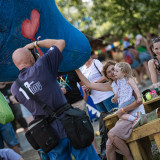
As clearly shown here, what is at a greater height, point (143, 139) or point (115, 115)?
point (115, 115)

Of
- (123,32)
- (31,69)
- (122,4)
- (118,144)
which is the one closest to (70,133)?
(31,69)

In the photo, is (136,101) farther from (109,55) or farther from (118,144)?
(109,55)

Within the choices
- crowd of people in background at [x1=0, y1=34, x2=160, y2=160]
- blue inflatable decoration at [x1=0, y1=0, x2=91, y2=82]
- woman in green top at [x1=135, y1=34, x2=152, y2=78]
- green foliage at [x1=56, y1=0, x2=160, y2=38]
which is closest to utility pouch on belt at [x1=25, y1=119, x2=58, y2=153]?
crowd of people in background at [x1=0, y1=34, x2=160, y2=160]

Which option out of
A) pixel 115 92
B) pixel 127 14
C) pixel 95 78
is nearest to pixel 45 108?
pixel 115 92

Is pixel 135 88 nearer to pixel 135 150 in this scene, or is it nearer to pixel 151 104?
pixel 135 150

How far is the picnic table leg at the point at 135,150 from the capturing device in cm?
355

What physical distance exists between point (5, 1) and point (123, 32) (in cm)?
1425

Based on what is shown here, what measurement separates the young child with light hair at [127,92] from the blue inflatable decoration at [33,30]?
0.49 m

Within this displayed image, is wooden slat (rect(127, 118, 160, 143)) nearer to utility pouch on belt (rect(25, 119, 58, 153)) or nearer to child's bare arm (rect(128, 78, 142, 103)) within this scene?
child's bare arm (rect(128, 78, 142, 103))

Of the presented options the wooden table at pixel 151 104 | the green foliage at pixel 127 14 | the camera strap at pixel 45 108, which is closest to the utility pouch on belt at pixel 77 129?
the camera strap at pixel 45 108

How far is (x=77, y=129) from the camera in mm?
2547

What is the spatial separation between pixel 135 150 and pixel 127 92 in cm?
69

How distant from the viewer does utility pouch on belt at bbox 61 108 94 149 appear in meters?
2.55

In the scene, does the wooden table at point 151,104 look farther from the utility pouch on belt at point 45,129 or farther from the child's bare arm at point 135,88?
the utility pouch on belt at point 45,129
